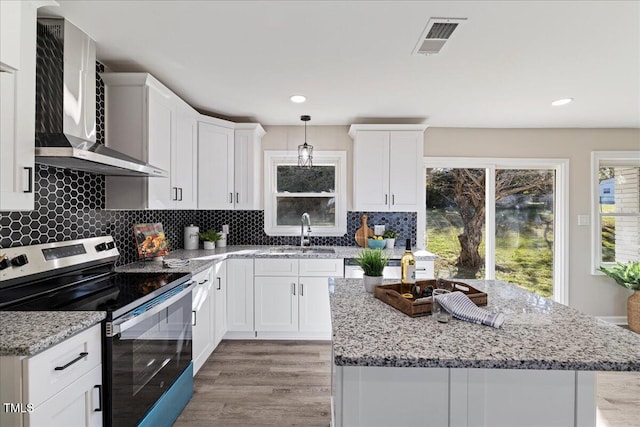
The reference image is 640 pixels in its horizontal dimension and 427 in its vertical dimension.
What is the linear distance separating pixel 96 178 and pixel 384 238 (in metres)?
2.80

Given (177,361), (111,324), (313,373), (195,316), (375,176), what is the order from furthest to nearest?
(375,176)
(313,373)
(195,316)
(177,361)
(111,324)

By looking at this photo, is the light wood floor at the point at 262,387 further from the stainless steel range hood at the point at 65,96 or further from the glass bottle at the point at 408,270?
the stainless steel range hood at the point at 65,96

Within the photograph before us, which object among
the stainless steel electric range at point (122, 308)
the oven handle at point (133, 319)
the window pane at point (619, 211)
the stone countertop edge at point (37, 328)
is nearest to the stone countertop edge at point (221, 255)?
the stainless steel electric range at point (122, 308)

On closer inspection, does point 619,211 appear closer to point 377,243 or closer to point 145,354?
point 377,243

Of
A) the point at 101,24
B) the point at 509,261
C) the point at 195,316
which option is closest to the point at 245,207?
the point at 195,316

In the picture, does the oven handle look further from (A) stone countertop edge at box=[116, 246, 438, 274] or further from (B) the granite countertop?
(B) the granite countertop

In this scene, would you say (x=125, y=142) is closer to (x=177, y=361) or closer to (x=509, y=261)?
(x=177, y=361)

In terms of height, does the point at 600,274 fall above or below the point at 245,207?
below

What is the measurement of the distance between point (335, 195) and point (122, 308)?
111 inches

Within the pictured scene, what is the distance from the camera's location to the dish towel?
4.08ft

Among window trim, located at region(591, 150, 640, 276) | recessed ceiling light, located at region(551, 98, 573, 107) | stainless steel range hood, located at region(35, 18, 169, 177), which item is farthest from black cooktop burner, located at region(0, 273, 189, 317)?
window trim, located at region(591, 150, 640, 276)

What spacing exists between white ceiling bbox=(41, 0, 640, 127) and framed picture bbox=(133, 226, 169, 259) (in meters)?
1.26

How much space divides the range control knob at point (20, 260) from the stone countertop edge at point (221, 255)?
72 cm

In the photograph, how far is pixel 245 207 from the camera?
3648 mm
